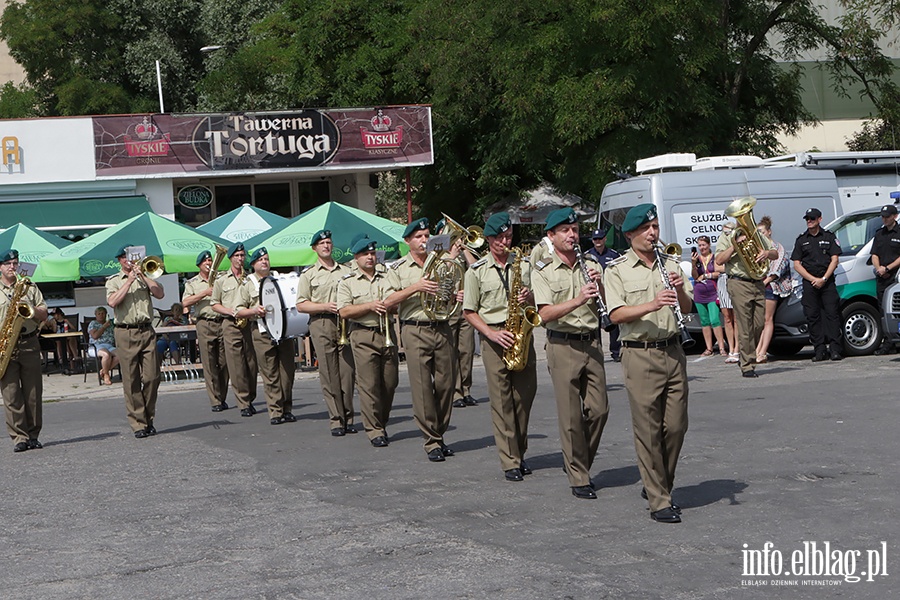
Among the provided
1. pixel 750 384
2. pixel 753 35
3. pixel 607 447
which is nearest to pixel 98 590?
pixel 607 447

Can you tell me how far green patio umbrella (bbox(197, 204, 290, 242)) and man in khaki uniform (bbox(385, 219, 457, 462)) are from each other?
12.0 m

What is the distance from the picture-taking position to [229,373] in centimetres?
1531

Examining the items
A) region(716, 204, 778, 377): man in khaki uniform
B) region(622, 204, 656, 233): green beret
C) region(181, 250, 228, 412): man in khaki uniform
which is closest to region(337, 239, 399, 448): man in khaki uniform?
region(622, 204, 656, 233): green beret

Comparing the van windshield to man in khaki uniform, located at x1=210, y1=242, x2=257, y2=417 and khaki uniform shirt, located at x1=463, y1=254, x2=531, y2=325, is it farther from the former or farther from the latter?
khaki uniform shirt, located at x1=463, y1=254, x2=531, y2=325

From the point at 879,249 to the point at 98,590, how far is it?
1247 centimetres

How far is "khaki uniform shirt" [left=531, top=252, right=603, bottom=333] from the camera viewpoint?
874cm

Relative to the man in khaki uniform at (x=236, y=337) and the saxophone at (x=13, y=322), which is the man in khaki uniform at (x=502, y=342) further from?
the man in khaki uniform at (x=236, y=337)

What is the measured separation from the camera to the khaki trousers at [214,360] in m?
16.0

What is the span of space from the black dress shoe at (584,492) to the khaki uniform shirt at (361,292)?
143 inches

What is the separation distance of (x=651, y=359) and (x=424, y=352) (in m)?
3.21

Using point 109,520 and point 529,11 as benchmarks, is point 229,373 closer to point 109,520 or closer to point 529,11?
point 109,520

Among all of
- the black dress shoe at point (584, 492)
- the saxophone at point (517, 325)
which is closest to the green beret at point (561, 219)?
the saxophone at point (517, 325)

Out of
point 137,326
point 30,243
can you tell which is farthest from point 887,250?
point 30,243

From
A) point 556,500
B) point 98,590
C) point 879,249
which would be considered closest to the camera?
point 98,590
